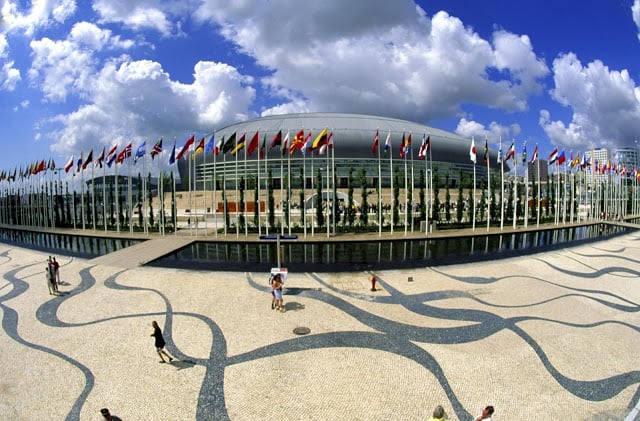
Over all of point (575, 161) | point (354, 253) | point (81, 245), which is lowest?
point (354, 253)

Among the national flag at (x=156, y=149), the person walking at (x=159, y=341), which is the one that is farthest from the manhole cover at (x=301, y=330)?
the national flag at (x=156, y=149)

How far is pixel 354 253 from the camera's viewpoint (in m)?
24.4

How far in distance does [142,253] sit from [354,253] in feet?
45.4

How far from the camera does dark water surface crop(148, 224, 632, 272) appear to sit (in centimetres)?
1986

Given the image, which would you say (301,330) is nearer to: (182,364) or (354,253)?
(182,364)

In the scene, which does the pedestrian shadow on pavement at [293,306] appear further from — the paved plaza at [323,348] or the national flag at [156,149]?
the national flag at [156,149]

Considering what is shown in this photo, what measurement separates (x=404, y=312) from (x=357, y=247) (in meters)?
14.5

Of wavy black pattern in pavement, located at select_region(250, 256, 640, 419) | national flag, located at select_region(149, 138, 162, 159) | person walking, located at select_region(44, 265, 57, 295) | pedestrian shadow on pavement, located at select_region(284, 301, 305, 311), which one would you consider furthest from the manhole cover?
national flag, located at select_region(149, 138, 162, 159)

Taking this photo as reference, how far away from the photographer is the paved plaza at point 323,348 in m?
7.46

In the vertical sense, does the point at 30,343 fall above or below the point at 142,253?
below

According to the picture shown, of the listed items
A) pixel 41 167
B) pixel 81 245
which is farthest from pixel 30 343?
pixel 41 167

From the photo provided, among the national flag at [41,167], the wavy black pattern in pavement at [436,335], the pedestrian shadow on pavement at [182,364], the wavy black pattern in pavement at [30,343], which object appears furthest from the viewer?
the national flag at [41,167]

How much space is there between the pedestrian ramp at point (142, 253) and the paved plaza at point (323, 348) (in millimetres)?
3121

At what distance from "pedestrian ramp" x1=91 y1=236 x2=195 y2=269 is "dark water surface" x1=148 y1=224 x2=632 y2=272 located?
66cm
